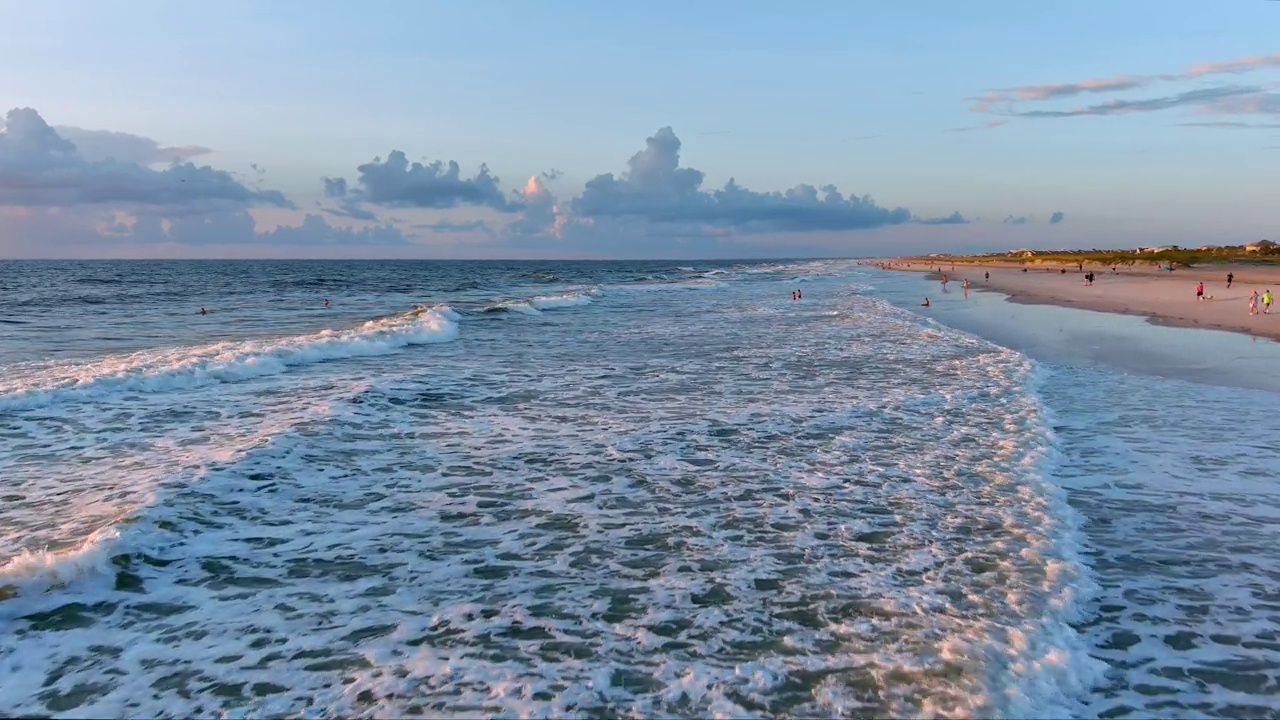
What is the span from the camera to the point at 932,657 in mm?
5863

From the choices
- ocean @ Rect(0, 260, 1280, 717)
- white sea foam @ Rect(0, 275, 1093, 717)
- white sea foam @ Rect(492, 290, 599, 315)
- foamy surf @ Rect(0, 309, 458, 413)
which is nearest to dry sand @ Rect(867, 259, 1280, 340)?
ocean @ Rect(0, 260, 1280, 717)

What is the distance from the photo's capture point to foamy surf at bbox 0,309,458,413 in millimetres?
16812

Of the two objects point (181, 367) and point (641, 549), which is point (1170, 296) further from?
point (181, 367)

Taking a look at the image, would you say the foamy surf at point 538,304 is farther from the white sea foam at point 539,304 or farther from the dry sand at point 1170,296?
the dry sand at point 1170,296

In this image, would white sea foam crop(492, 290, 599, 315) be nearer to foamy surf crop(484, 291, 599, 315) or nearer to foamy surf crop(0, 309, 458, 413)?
foamy surf crop(484, 291, 599, 315)

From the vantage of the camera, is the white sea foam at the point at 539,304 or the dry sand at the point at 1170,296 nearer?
the dry sand at the point at 1170,296

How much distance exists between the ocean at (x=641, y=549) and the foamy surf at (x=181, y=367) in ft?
0.94

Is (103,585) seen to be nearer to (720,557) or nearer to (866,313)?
(720,557)

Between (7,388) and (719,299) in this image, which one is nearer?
(7,388)

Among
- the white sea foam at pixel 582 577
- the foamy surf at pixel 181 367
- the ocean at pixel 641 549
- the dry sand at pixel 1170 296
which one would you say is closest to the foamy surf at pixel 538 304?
the foamy surf at pixel 181 367

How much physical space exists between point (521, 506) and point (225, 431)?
7.05 meters

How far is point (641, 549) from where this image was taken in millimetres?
8172

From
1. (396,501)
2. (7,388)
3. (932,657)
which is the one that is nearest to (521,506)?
(396,501)

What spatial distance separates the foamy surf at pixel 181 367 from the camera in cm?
1681
